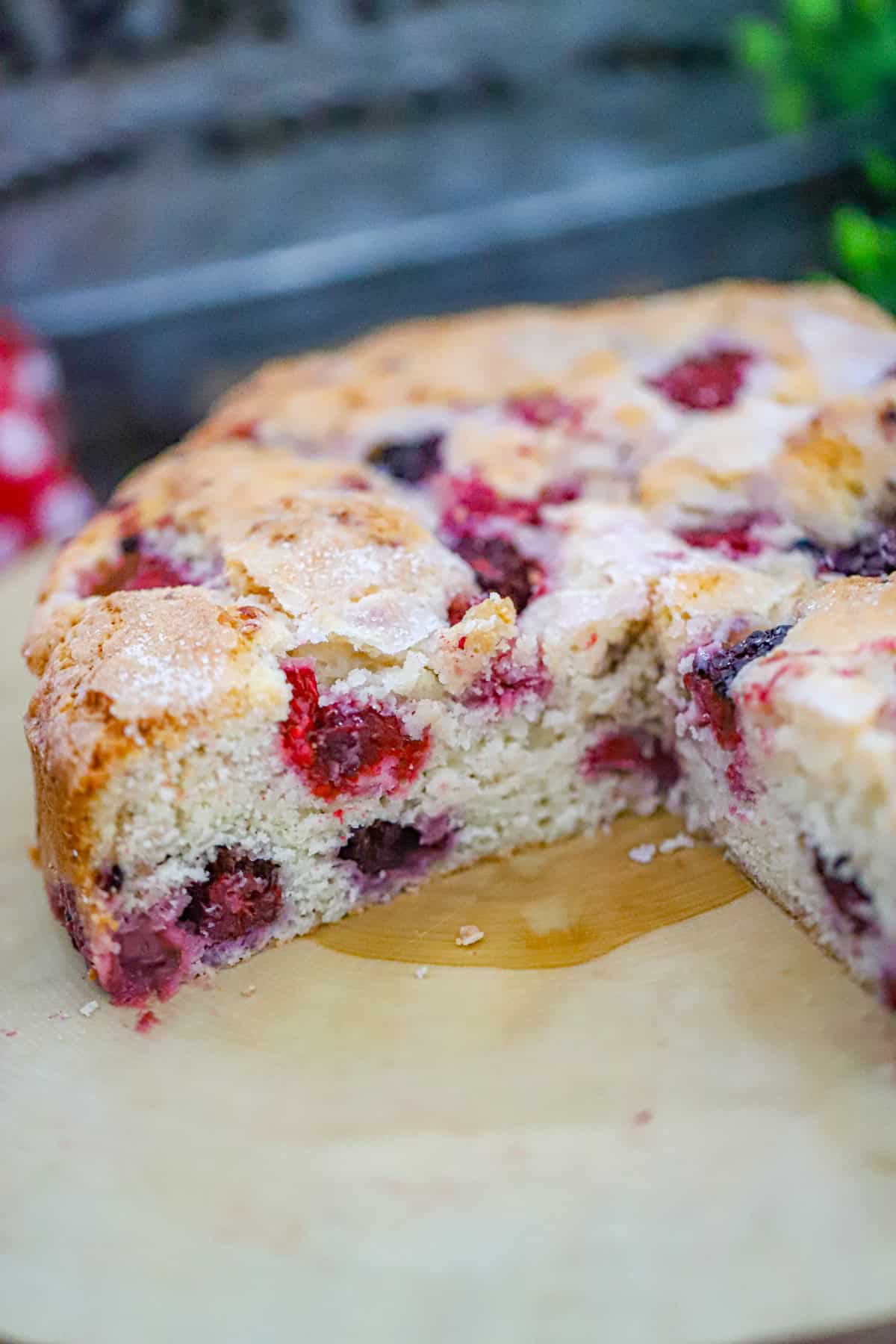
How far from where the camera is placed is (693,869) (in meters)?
2.66

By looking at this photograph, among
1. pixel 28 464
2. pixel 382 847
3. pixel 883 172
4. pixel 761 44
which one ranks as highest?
pixel 761 44

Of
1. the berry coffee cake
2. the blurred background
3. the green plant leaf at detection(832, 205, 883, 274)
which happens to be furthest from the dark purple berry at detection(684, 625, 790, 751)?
the blurred background

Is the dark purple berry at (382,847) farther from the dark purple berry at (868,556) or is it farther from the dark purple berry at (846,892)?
the dark purple berry at (868,556)

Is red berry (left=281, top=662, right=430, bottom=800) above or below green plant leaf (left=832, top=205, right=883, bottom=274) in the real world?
below

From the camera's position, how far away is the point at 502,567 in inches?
111

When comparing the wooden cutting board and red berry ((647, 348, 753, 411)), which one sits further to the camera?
red berry ((647, 348, 753, 411))

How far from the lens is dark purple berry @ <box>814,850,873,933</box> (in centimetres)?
225

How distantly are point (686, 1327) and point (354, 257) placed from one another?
4349mm

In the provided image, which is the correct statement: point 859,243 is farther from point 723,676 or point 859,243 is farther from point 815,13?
point 723,676

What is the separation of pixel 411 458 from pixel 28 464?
1584mm

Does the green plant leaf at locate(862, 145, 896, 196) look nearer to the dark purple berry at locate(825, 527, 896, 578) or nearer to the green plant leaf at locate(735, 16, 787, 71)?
the green plant leaf at locate(735, 16, 787, 71)

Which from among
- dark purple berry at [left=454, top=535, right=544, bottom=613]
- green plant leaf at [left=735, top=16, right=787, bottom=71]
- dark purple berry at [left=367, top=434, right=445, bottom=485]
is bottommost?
dark purple berry at [left=454, top=535, right=544, bottom=613]

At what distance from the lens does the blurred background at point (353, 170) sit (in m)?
4.62

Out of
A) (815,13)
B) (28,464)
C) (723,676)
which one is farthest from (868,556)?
(28,464)
